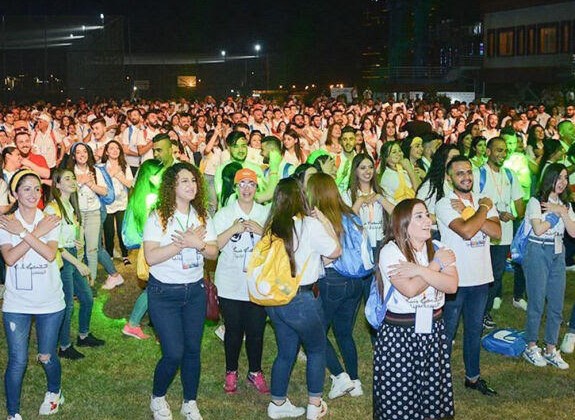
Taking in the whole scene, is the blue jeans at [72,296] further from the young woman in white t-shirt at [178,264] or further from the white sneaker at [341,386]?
the white sneaker at [341,386]

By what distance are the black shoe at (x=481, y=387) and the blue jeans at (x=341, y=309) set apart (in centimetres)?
93

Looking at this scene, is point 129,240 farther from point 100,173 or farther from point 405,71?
point 405,71

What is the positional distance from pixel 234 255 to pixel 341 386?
4.39 feet

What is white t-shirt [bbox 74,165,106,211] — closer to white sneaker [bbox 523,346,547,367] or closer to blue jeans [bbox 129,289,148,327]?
blue jeans [bbox 129,289,148,327]

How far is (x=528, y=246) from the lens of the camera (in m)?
7.40

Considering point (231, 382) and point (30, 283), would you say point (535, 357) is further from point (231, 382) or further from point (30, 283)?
point (30, 283)

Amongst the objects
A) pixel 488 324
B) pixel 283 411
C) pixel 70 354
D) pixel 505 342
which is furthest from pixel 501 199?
pixel 70 354

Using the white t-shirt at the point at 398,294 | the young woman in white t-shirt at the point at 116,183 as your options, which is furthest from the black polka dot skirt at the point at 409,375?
the young woman in white t-shirt at the point at 116,183

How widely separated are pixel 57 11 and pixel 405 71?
3001cm

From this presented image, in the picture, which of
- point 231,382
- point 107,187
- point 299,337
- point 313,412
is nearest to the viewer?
point 299,337

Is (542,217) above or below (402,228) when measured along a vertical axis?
below

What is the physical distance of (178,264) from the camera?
585cm

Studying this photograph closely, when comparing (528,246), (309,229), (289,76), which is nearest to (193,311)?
(309,229)

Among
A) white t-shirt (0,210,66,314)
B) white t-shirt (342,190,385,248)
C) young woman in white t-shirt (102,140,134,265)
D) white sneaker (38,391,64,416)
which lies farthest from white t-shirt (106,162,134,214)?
white t-shirt (0,210,66,314)
